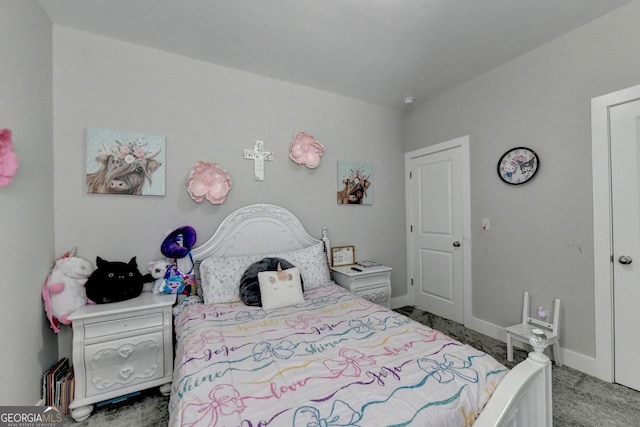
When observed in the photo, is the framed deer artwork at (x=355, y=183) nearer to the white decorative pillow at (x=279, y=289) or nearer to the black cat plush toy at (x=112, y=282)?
the white decorative pillow at (x=279, y=289)

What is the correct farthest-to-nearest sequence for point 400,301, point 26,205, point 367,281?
point 400,301 → point 367,281 → point 26,205

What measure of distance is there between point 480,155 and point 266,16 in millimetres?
2340

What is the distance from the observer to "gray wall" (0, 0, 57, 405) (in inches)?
55.2

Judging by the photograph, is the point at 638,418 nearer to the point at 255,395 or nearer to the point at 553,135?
the point at 553,135

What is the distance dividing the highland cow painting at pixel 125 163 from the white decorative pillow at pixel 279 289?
115 cm

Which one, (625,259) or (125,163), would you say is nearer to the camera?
(625,259)

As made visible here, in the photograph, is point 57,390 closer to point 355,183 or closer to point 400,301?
point 355,183

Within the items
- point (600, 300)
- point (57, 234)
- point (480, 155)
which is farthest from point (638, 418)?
point (57, 234)

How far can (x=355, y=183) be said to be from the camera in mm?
3182

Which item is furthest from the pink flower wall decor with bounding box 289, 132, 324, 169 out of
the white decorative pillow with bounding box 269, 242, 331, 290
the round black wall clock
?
the round black wall clock

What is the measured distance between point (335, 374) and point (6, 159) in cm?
188

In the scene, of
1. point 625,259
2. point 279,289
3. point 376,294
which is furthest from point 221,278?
point 625,259

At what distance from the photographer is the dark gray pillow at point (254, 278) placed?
200 centimetres

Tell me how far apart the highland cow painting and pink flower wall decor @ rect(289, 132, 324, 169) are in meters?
1.18
